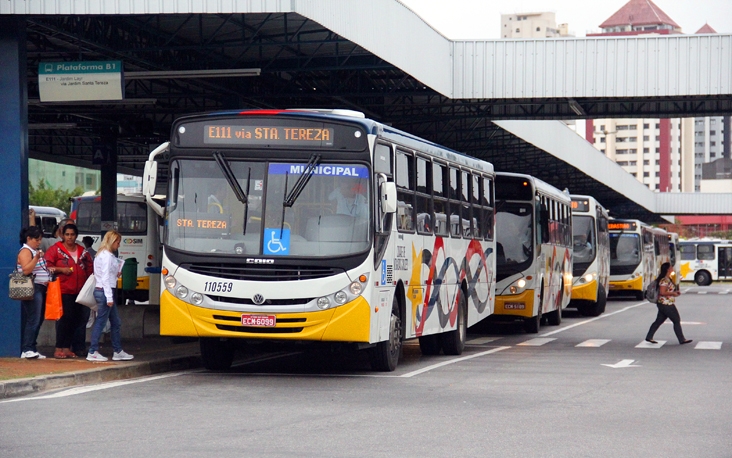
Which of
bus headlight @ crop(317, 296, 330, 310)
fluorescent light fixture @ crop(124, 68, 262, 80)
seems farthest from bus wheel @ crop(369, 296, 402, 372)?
fluorescent light fixture @ crop(124, 68, 262, 80)

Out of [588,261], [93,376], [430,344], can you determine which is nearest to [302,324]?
[93,376]

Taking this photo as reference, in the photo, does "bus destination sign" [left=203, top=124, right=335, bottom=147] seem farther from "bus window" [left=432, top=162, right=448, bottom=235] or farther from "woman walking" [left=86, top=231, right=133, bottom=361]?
"bus window" [left=432, top=162, right=448, bottom=235]

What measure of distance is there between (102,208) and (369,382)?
70.4 feet

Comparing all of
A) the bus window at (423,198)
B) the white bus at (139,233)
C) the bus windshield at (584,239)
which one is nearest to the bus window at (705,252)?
the bus windshield at (584,239)

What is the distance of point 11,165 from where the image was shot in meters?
15.9

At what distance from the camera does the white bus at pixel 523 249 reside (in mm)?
24297

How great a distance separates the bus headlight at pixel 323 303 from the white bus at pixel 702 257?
6725 centimetres

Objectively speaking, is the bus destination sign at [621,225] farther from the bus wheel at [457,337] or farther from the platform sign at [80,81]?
the platform sign at [80,81]

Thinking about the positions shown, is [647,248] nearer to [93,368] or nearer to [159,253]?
[159,253]

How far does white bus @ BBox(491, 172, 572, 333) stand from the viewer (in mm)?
24297

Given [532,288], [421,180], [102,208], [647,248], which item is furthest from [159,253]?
[647,248]

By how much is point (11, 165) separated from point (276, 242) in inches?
177

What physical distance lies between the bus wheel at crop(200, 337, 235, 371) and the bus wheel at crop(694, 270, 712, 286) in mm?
67209

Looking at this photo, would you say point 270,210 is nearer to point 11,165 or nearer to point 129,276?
point 11,165
